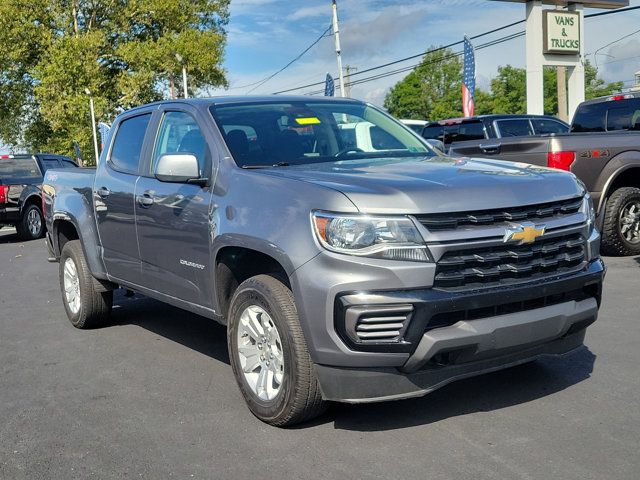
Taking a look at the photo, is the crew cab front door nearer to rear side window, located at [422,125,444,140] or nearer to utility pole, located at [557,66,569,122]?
rear side window, located at [422,125,444,140]

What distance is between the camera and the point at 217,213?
454 centimetres

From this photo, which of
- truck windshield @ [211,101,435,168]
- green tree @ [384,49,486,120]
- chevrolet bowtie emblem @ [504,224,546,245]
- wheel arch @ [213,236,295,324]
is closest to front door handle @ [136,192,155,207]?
truck windshield @ [211,101,435,168]

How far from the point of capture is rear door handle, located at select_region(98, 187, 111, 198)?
6039mm

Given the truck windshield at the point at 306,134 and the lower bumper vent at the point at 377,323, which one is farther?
the truck windshield at the point at 306,134

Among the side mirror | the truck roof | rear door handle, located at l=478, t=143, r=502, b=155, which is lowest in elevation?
rear door handle, located at l=478, t=143, r=502, b=155

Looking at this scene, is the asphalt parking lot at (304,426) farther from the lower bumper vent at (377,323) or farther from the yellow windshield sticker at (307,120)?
the yellow windshield sticker at (307,120)

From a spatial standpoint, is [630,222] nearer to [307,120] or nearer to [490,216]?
[307,120]

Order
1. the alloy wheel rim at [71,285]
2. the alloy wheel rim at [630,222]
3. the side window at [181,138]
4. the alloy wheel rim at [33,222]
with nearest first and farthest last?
1. the side window at [181,138]
2. the alloy wheel rim at [71,285]
3. the alloy wheel rim at [630,222]
4. the alloy wheel rim at [33,222]

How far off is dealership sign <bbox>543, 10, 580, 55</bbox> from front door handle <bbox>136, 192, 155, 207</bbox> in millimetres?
21284

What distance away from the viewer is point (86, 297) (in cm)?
670

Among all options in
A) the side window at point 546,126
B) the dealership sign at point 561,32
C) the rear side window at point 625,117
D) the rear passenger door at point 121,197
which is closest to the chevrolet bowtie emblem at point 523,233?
the rear passenger door at point 121,197

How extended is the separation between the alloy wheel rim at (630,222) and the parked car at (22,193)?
38.8ft

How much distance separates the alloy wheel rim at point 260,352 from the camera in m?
4.12

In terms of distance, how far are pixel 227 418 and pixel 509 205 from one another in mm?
1986
